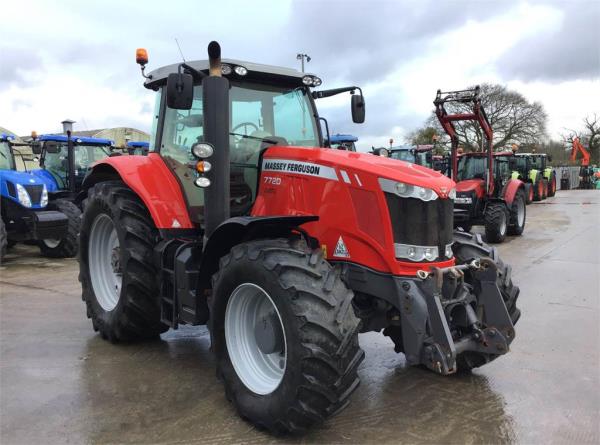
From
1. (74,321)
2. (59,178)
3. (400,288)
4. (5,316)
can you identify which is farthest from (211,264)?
(59,178)

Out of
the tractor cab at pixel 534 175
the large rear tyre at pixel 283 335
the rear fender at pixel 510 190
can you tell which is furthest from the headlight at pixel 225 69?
the tractor cab at pixel 534 175

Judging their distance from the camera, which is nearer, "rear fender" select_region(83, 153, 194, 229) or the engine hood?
the engine hood

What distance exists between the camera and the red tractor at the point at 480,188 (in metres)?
10.6

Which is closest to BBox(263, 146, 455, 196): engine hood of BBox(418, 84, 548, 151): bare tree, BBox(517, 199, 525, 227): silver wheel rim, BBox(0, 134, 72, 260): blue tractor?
BBox(0, 134, 72, 260): blue tractor

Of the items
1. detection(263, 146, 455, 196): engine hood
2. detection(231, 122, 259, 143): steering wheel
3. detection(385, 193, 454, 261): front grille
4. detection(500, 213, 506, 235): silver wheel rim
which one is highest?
detection(231, 122, 259, 143): steering wheel

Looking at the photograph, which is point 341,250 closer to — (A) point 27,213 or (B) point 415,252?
(B) point 415,252

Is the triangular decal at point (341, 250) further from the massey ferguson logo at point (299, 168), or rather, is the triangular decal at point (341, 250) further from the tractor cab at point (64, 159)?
the tractor cab at point (64, 159)

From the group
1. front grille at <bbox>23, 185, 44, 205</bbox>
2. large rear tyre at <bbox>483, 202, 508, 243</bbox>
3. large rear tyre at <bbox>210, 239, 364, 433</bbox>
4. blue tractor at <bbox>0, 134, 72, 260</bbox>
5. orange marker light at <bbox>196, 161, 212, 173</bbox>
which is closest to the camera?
large rear tyre at <bbox>210, 239, 364, 433</bbox>

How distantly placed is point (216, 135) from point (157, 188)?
1.02m

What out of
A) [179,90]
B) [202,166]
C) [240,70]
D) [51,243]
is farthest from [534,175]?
[179,90]

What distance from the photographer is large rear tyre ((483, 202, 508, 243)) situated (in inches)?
421

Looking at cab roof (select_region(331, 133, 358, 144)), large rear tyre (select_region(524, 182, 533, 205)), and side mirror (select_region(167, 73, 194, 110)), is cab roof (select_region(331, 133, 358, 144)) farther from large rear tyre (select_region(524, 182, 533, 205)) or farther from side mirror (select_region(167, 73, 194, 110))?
side mirror (select_region(167, 73, 194, 110))

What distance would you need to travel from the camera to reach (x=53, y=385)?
3.67 metres

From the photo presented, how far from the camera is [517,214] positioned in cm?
1175
